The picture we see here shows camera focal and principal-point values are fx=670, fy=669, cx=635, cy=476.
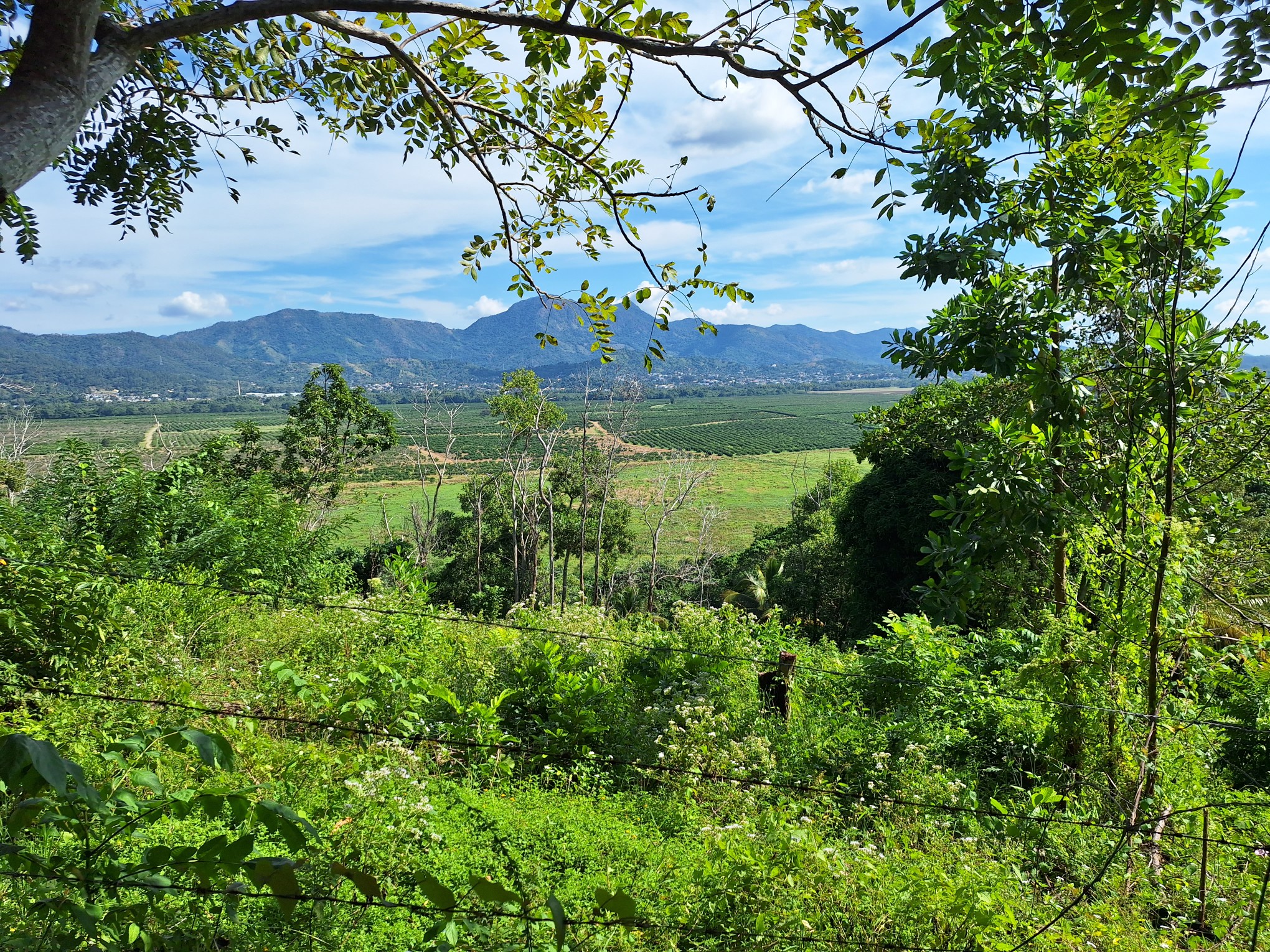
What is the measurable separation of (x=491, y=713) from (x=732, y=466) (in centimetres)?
7698

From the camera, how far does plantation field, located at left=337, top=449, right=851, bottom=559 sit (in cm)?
4568

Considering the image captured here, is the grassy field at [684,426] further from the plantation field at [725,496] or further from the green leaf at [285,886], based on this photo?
the green leaf at [285,886]

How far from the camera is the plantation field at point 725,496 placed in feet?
150

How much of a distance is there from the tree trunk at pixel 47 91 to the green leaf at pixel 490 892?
5.38 feet

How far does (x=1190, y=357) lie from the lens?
3115mm

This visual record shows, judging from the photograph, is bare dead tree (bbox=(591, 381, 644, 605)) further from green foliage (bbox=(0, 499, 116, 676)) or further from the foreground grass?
green foliage (bbox=(0, 499, 116, 676))

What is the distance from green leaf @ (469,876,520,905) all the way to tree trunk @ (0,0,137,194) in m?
1.64

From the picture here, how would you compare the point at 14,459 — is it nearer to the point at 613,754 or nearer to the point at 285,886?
the point at 613,754

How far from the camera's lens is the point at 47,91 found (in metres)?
1.50

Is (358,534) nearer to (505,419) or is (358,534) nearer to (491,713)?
(505,419)

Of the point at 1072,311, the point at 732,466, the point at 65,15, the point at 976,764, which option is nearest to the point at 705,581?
the point at 976,764

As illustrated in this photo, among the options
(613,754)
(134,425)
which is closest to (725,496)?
(613,754)

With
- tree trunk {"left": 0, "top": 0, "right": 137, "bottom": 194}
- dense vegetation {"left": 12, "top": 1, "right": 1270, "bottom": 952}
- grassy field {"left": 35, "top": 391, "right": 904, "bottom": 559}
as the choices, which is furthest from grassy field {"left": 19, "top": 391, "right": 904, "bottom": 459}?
tree trunk {"left": 0, "top": 0, "right": 137, "bottom": 194}

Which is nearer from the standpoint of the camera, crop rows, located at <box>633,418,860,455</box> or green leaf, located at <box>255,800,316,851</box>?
green leaf, located at <box>255,800,316,851</box>
